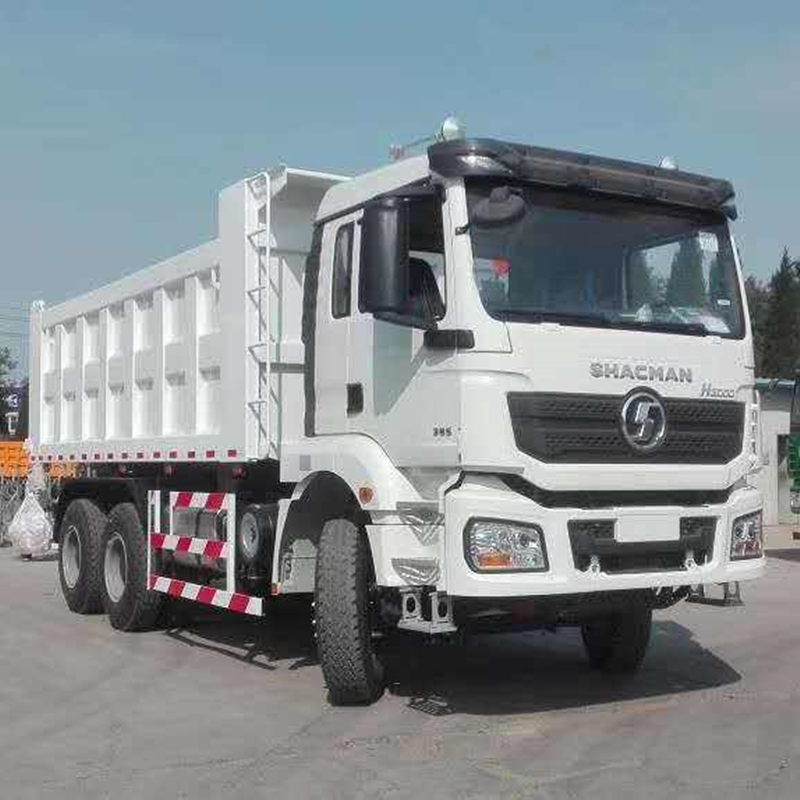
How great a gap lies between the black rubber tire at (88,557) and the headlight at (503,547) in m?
5.65

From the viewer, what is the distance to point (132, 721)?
705 centimetres

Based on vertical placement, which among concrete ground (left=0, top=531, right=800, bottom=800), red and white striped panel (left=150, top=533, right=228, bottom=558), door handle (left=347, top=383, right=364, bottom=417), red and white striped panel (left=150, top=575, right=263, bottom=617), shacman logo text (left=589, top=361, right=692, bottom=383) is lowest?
concrete ground (left=0, top=531, right=800, bottom=800)

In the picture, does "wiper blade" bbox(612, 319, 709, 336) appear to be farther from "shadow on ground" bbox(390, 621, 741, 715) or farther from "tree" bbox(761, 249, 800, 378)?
"tree" bbox(761, 249, 800, 378)

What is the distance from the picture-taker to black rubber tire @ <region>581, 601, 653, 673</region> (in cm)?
820

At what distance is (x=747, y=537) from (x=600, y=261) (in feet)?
6.18

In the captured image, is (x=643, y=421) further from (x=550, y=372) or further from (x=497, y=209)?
(x=497, y=209)

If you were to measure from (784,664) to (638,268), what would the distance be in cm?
343

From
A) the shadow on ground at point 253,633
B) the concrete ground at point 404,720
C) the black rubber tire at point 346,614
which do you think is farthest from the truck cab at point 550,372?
the shadow on ground at point 253,633

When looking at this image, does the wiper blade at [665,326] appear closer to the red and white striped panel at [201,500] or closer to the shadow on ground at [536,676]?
the shadow on ground at [536,676]

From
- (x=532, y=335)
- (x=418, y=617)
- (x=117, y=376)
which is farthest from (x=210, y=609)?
(x=532, y=335)

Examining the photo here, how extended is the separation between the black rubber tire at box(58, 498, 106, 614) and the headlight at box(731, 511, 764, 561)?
6.06m

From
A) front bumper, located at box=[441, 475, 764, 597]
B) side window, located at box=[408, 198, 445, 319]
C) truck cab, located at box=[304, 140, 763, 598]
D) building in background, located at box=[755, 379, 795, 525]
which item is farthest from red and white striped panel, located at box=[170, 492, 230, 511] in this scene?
building in background, located at box=[755, 379, 795, 525]

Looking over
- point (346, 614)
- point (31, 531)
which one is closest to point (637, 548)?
point (346, 614)

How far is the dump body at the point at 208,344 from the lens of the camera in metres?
8.20
